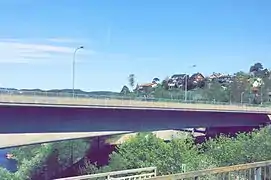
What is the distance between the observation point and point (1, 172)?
35.2 meters

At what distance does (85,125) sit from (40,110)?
13.4 ft

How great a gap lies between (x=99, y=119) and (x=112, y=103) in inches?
62.1

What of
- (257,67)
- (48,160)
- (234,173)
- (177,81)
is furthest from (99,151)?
(257,67)

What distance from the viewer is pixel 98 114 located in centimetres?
3653

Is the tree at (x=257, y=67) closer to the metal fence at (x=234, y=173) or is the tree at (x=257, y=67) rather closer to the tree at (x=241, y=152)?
the tree at (x=241, y=152)

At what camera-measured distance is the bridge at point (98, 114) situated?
30297 millimetres

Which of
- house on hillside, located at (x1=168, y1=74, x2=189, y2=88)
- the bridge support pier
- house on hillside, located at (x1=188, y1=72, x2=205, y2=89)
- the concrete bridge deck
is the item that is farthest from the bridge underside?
house on hillside, located at (x1=168, y1=74, x2=189, y2=88)

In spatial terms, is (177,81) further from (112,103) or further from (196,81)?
(112,103)

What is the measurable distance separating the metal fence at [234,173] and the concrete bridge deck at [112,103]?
80.6 feet

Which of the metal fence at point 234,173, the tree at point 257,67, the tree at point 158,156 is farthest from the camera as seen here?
the tree at point 257,67

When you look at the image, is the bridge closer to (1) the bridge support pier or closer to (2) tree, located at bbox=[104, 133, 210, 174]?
(2) tree, located at bbox=[104, 133, 210, 174]

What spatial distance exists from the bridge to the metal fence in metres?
24.4

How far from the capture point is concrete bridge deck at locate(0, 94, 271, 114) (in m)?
30.2

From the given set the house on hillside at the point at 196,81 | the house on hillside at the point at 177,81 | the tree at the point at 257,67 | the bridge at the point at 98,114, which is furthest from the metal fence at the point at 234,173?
the tree at the point at 257,67
